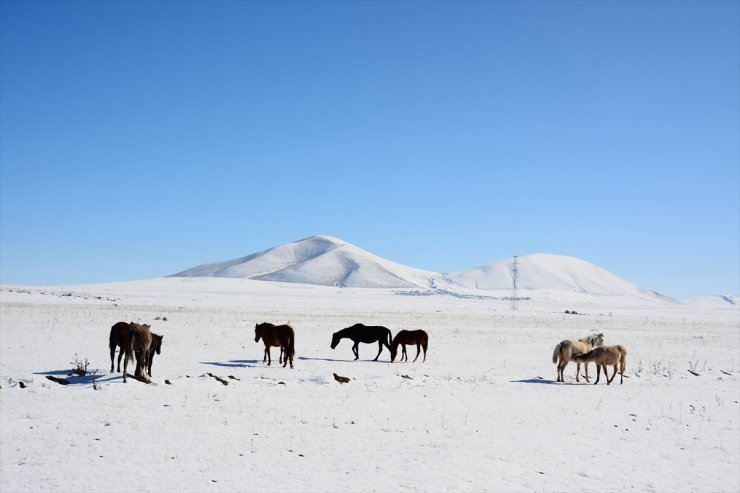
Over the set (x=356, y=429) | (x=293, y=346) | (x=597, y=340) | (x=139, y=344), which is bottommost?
(x=356, y=429)

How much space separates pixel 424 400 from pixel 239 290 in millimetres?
105003

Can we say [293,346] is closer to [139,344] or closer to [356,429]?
[139,344]

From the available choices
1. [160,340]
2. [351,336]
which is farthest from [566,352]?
[160,340]

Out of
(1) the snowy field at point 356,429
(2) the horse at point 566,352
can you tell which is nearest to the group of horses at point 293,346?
(2) the horse at point 566,352

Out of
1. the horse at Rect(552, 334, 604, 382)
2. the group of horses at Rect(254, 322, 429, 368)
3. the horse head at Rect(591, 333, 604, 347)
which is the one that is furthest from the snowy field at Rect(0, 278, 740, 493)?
the horse head at Rect(591, 333, 604, 347)

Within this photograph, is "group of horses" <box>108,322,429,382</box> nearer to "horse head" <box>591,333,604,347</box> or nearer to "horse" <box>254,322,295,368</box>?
"horse" <box>254,322,295,368</box>

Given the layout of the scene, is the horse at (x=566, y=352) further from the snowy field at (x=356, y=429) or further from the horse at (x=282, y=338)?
the horse at (x=282, y=338)

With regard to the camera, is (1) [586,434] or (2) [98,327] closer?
(1) [586,434]

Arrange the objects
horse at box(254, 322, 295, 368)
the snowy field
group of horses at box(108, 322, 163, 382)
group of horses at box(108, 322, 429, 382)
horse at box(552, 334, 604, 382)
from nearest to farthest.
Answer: the snowy field → group of horses at box(108, 322, 163, 382) → group of horses at box(108, 322, 429, 382) → horse at box(552, 334, 604, 382) → horse at box(254, 322, 295, 368)

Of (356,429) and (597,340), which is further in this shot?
(597,340)

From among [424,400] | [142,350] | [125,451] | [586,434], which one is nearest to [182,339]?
[142,350]

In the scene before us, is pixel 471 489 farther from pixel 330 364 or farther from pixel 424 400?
pixel 330 364

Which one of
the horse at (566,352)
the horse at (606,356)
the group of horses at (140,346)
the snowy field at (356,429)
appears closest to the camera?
the snowy field at (356,429)

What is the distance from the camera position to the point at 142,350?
14.9m
